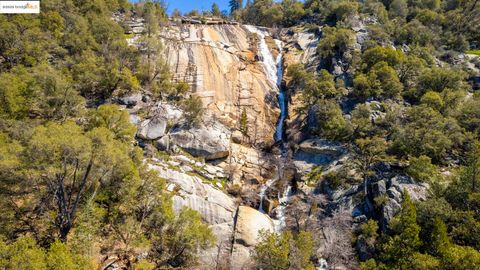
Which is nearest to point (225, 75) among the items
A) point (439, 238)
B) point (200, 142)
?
point (200, 142)

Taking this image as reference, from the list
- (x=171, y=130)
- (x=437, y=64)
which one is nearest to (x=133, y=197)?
(x=171, y=130)

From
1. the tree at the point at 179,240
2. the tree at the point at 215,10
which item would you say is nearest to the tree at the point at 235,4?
the tree at the point at 215,10

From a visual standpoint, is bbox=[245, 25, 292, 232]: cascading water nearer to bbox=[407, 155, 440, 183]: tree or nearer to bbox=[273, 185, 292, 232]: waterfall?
bbox=[273, 185, 292, 232]: waterfall

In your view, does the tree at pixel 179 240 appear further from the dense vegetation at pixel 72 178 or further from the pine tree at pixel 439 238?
the pine tree at pixel 439 238

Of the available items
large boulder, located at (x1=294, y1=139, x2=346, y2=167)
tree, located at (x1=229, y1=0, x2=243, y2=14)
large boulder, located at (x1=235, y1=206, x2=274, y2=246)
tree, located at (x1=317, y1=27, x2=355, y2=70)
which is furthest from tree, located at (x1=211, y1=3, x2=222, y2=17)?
large boulder, located at (x1=235, y1=206, x2=274, y2=246)

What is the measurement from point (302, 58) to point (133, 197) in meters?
51.5

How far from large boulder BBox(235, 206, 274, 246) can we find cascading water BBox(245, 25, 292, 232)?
5.78 feet

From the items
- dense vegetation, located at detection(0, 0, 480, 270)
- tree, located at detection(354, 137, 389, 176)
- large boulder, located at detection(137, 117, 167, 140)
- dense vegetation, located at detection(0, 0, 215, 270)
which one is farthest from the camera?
large boulder, located at detection(137, 117, 167, 140)

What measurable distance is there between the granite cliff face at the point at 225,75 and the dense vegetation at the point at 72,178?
541 inches

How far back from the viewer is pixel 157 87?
47.2m

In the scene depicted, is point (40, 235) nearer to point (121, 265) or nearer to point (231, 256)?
point (121, 265)

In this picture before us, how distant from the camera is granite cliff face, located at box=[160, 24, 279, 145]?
49.2 m

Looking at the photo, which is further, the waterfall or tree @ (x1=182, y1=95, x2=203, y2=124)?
tree @ (x1=182, y1=95, x2=203, y2=124)

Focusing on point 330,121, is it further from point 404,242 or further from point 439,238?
point 439,238
